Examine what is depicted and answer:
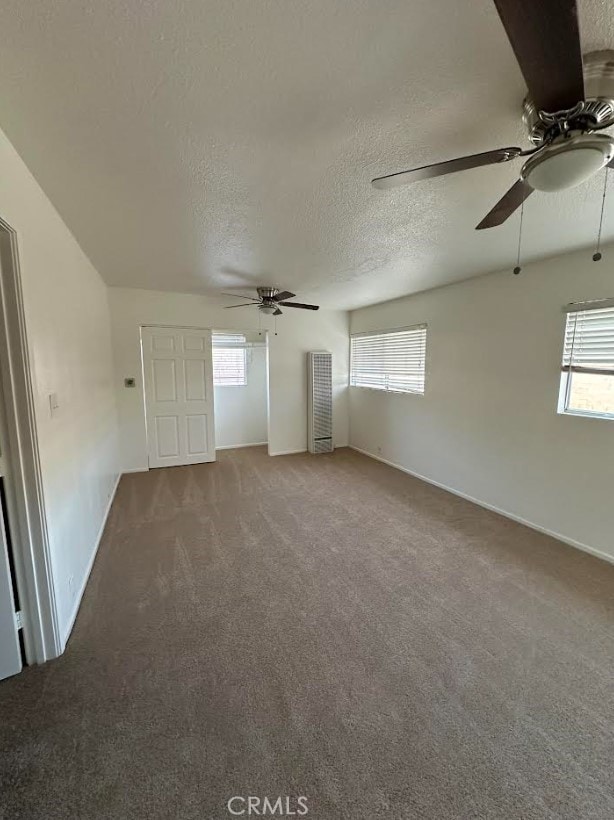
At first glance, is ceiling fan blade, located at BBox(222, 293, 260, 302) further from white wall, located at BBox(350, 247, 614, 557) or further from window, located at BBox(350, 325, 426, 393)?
white wall, located at BBox(350, 247, 614, 557)

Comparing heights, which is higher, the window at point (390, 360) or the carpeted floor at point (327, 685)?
the window at point (390, 360)

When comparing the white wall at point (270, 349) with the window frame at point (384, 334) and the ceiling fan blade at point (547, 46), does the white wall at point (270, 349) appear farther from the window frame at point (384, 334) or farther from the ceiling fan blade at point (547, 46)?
the ceiling fan blade at point (547, 46)

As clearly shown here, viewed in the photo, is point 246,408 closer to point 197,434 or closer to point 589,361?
point 197,434

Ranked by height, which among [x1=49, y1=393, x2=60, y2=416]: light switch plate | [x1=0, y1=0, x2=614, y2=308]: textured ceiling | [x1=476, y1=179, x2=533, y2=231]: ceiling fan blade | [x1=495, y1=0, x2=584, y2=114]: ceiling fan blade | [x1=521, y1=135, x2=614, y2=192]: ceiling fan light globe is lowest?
[x1=49, y1=393, x2=60, y2=416]: light switch plate

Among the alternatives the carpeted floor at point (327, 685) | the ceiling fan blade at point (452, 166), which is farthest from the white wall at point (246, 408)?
the ceiling fan blade at point (452, 166)

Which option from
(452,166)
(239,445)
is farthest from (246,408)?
(452,166)

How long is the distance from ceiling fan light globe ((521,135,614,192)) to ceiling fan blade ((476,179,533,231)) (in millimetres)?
144

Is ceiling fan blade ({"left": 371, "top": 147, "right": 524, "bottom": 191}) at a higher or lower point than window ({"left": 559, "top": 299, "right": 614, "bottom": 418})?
higher

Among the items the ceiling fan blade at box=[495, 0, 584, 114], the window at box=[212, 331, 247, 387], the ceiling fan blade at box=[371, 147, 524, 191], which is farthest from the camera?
the window at box=[212, 331, 247, 387]

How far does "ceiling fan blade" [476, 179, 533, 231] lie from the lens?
1310 millimetres

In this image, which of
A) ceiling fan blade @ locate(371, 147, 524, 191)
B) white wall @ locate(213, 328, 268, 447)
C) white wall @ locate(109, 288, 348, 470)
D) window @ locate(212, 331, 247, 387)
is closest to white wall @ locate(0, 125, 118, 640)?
white wall @ locate(109, 288, 348, 470)

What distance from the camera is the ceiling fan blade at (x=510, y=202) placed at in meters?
1.31

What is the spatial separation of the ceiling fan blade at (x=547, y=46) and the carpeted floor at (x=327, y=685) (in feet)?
7.25

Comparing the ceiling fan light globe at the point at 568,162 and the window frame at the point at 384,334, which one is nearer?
the ceiling fan light globe at the point at 568,162
